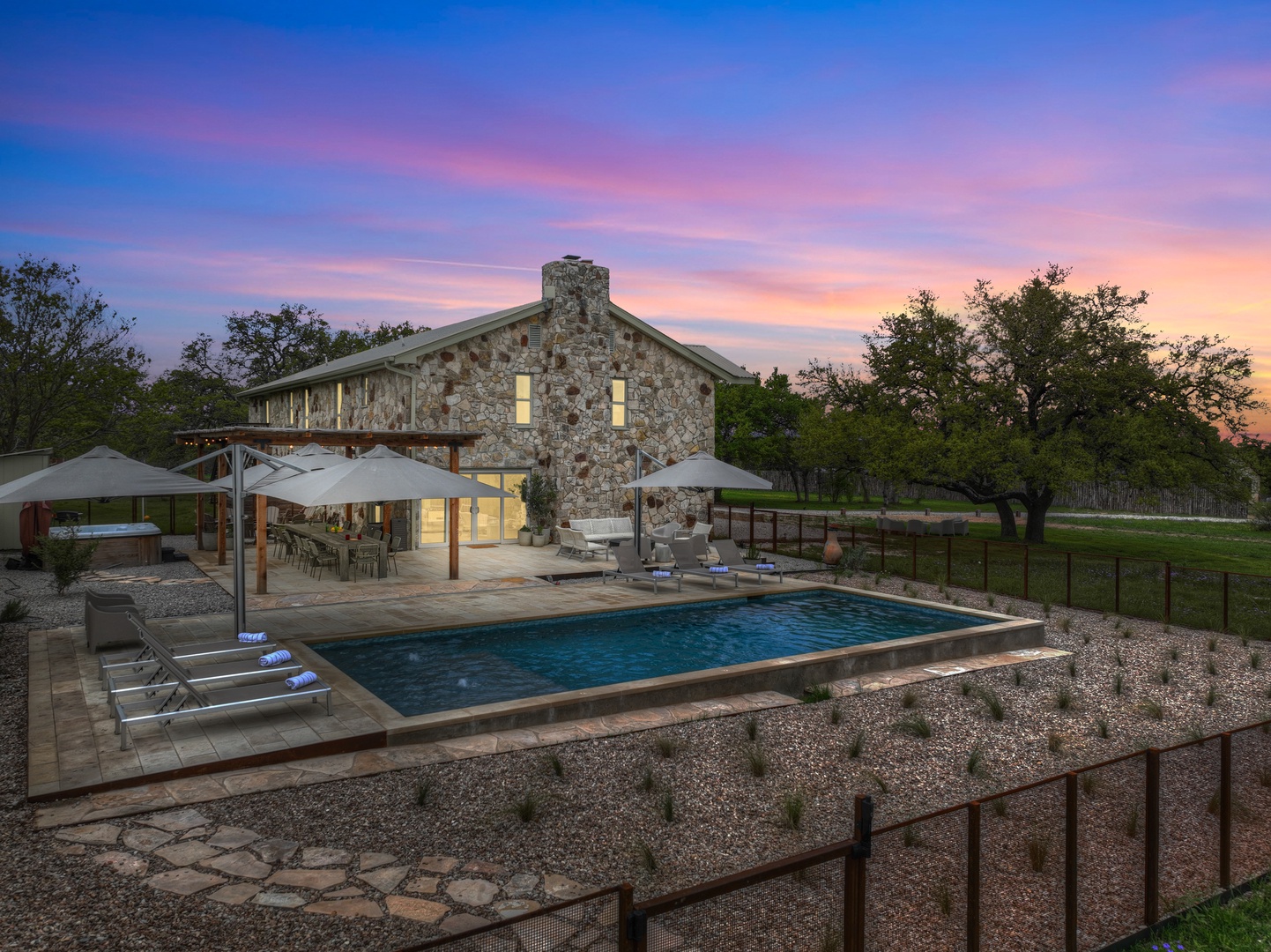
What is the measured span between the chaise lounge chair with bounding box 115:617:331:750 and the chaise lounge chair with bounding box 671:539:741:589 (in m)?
8.96

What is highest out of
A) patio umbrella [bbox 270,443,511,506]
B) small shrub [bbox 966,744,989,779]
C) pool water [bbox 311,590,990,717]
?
patio umbrella [bbox 270,443,511,506]

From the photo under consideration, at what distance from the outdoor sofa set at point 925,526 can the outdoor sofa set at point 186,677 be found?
24761 millimetres

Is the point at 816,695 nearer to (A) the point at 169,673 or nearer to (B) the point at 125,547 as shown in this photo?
(A) the point at 169,673

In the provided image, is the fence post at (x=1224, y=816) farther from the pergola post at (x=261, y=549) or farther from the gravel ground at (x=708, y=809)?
the pergola post at (x=261, y=549)

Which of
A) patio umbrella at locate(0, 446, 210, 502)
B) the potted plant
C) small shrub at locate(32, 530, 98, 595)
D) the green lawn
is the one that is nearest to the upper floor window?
the potted plant

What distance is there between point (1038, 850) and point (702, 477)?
1251 cm

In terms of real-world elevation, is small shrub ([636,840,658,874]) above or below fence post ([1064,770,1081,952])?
below

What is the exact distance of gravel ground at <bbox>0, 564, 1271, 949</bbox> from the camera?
4465 mm

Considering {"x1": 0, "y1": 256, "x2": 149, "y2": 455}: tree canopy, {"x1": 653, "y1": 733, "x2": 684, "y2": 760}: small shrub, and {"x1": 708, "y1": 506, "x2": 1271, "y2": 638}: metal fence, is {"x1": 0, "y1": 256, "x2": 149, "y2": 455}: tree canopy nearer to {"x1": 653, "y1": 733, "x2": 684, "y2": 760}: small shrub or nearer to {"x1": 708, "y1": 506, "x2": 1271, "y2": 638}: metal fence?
{"x1": 708, "y1": 506, "x2": 1271, "y2": 638}: metal fence

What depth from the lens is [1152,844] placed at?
498 cm

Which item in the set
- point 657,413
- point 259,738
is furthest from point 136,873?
point 657,413

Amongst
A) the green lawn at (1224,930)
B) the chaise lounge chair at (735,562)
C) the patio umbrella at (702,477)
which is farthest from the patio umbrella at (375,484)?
the green lawn at (1224,930)

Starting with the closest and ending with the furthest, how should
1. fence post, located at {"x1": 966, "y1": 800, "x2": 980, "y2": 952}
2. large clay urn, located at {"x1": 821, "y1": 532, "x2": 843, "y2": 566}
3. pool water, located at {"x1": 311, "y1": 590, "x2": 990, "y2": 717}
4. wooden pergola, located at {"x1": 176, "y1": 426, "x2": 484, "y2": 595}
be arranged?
fence post, located at {"x1": 966, "y1": 800, "x2": 980, "y2": 952} → pool water, located at {"x1": 311, "y1": 590, "x2": 990, "y2": 717} → wooden pergola, located at {"x1": 176, "y1": 426, "x2": 484, "y2": 595} → large clay urn, located at {"x1": 821, "y1": 532, "x2": 843, "y2": 566}

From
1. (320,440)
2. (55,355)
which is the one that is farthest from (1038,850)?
(55,355)
